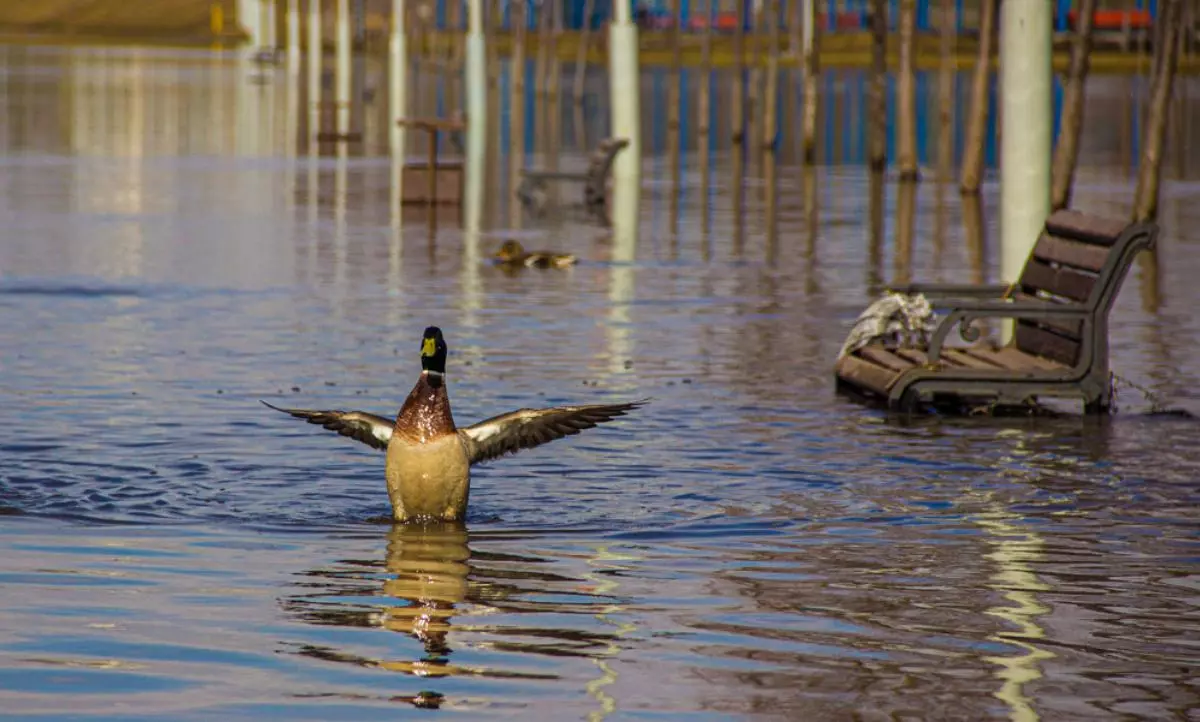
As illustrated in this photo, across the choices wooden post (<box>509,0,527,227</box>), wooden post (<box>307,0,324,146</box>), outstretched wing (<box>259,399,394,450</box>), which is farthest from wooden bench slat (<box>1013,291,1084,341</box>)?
wooden post (<box>307,0,324,146</box>)

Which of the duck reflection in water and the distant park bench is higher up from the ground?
the duck reflection in water

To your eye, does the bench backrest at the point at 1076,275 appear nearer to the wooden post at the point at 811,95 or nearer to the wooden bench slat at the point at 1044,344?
the wooden bench slat at the point at 1044,344

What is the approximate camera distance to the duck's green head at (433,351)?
35.4 feet

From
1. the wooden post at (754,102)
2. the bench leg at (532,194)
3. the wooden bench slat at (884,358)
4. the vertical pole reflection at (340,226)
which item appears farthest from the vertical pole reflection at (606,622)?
the wooden post at (754,102)

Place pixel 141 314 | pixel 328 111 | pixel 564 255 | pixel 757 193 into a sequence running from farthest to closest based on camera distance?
pixel 328 111
pixel 757 193
pixel 564 255
pixel 141 314

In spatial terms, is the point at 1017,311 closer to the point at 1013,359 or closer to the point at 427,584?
the point at 1013,359

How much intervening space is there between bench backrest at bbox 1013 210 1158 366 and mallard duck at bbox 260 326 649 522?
4956mm

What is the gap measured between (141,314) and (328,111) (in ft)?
162

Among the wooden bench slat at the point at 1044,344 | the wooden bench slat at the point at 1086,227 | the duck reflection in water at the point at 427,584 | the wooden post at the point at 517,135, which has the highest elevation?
the wooden bench slat at the point at 1086,227

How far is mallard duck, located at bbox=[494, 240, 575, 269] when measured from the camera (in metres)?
26.5

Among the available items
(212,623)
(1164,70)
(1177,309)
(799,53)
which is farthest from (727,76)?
(212,623)

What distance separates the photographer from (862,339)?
1722 centimetres

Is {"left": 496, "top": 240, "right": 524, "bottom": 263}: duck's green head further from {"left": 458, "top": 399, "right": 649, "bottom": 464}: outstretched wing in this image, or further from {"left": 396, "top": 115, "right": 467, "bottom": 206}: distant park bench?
{"left": 458, "top": 399, "right": 649, "bottom": 464}: outstretched wing

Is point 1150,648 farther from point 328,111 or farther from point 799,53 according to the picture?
point 799,53
